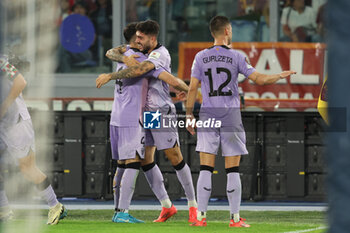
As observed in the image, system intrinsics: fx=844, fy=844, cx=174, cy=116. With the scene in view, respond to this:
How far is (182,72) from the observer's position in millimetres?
13617

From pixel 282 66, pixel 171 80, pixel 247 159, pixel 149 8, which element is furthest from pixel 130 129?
pixel 149 8

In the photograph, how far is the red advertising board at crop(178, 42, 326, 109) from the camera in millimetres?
13587

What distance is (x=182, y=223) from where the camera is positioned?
8273mm

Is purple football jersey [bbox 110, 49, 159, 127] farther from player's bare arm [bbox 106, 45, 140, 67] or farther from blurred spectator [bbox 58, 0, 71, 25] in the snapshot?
blurred spectator [bbox 58, 0, 71, 25]

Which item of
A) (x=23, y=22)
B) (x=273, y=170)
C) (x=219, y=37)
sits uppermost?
(x=219, y=37)

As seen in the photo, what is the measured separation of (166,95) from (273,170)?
13.5 ft

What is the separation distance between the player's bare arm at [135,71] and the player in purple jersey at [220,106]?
0.59m

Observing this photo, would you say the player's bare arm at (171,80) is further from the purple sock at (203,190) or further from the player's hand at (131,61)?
the purple sock at (203,190)

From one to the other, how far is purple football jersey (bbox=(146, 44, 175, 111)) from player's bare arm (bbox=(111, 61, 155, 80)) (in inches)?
2.9

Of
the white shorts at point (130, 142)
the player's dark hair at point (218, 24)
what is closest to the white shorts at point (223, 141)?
the white shorts at point (130, 142)

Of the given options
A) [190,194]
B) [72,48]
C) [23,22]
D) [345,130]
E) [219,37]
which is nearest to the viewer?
[345,130]

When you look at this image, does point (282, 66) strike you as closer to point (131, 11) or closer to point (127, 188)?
point (131, 11)

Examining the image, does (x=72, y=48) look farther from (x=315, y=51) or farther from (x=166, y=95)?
(x=166, y=95)

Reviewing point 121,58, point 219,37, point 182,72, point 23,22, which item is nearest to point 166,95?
point 121,58
